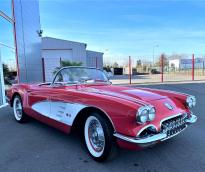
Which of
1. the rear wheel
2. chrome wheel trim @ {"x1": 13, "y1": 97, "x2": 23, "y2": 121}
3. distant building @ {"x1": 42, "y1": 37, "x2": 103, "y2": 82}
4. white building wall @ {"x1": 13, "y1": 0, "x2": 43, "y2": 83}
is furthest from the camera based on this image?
distant building @ {"x1": 42, "y1": 37, "x2": 103, "y2": 82}

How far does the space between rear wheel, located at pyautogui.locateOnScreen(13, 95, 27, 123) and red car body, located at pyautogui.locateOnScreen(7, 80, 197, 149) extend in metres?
0.60

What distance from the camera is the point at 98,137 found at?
120 inches

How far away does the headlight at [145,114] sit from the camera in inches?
98.7

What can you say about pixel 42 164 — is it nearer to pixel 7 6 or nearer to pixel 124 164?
pixel 124 164

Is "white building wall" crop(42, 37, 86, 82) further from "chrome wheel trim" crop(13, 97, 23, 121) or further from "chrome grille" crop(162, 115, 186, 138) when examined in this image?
"chrome grille" crop(162, 115, 186, 138)

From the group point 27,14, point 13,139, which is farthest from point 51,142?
point 27,14

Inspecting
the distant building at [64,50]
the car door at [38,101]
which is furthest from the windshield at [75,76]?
the distant building at [64,50]

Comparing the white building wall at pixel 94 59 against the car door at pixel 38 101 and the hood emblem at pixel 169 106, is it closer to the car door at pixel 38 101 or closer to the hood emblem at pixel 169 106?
Result: the car door at pixel 38 101

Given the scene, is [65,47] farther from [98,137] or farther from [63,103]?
[98,137]

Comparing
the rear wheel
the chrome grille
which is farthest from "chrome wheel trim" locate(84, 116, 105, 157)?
the rear wheel

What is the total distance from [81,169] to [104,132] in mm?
586

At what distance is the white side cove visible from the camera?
319 centimetres

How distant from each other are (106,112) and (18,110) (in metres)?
3.47

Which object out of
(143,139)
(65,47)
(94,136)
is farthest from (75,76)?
(65,47)
